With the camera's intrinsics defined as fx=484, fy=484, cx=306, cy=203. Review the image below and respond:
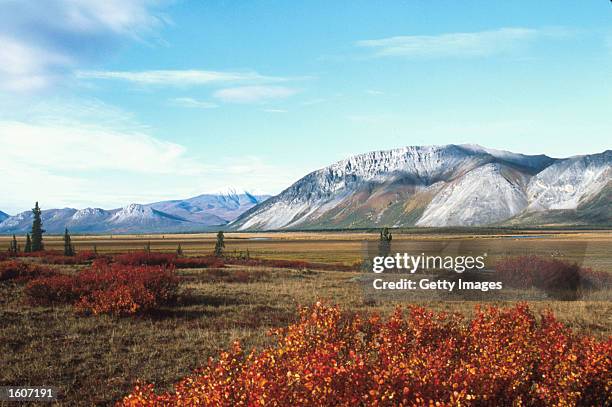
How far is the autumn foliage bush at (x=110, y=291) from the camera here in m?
19.0

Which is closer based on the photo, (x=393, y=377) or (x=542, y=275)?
(x=393, y=377)

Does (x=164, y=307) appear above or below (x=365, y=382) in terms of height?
below

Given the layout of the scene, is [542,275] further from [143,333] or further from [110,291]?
[110,291]

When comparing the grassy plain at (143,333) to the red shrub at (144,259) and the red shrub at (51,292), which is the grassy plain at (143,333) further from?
the red shrub at (144,259)

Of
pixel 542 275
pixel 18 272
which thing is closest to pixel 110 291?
pixel 18 272

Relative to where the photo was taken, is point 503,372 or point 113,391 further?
point 113,391

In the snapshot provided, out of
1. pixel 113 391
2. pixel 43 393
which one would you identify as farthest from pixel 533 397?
pixel 43 393

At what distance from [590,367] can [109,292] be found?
17.4m

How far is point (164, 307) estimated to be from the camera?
21203 millimetres

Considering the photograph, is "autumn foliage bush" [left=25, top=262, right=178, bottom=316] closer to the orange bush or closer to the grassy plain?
the grassy plain

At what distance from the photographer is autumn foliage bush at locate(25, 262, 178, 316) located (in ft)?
62.2

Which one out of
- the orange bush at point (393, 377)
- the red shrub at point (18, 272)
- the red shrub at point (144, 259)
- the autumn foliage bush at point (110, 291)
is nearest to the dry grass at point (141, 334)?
the autumn foliage bush at point (110, 291)

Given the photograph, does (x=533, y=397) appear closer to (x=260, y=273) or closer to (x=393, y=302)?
(x=393, y=302)

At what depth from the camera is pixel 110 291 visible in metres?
20.1
